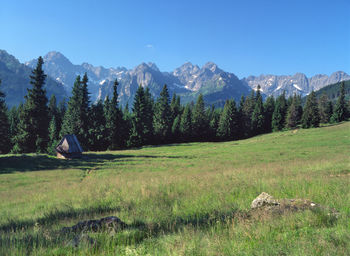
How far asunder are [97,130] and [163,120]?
25.0 metres

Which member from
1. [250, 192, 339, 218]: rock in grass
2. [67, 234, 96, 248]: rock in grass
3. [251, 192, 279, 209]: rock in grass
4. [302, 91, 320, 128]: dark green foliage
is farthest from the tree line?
[250, 192, 339, 218]: rock in grass

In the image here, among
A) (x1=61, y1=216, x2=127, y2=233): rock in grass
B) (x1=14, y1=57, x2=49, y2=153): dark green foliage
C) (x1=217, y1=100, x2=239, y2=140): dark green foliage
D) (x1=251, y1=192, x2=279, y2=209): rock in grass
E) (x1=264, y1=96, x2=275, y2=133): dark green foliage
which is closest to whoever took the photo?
(x1=61, y1=216, x2=127, y2=233): rock in grass

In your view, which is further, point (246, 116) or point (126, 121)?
point (246, 116)

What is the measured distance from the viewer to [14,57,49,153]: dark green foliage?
48594 millimetres

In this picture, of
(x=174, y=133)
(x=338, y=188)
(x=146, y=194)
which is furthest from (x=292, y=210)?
(x=174, y=133)

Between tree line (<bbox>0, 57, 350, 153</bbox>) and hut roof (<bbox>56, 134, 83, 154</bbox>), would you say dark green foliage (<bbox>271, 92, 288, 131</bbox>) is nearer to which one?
tree line (<bbox>0, 57, 350, 153</bbox>)

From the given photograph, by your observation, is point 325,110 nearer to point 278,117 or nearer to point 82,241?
point 278,117

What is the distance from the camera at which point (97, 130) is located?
204 feet

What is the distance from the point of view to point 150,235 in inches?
171

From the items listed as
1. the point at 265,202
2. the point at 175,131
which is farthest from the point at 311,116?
the point at 265,202

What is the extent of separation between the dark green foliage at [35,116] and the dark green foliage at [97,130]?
13.2 meters

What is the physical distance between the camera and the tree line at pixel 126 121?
163 feet

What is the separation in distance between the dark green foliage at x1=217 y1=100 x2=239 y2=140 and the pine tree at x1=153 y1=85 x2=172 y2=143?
905 inches

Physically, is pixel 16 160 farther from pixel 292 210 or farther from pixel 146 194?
pixel 292 210
